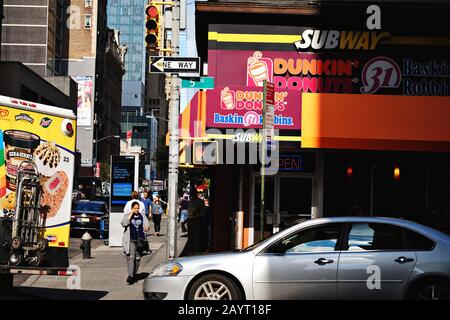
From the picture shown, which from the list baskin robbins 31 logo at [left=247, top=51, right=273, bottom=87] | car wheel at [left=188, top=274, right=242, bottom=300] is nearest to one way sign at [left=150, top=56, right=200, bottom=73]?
car wheel at [left=188, top=274, right=242, bottom=300]

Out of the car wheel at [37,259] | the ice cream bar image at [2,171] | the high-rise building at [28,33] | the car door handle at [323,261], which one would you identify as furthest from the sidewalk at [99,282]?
the high-rise building at [28,33]

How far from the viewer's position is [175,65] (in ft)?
39.5

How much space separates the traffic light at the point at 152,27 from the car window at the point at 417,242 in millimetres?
5682

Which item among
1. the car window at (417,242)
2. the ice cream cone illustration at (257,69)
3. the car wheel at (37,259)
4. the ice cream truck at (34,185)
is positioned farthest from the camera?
the ice cream cone illustration at (257,69)

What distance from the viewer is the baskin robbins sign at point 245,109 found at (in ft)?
48.4

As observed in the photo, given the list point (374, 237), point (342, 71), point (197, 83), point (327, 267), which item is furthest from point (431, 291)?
point (342, 71)

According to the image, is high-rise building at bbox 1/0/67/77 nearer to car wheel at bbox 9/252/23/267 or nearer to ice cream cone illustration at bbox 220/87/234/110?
ice cream cone illustration at bbox 220/87/234/110

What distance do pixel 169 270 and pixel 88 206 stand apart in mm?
16758

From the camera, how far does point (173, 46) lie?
12398mm

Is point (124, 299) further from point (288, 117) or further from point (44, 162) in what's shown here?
point (288, 117)

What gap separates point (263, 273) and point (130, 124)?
172117mm

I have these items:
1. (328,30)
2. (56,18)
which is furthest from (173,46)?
(56,18)

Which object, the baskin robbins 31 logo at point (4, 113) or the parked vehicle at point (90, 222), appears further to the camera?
the parked vehicle at point (90, 222)

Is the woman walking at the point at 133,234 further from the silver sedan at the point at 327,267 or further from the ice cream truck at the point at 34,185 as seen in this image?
the silver sedan at the point at 327,267
